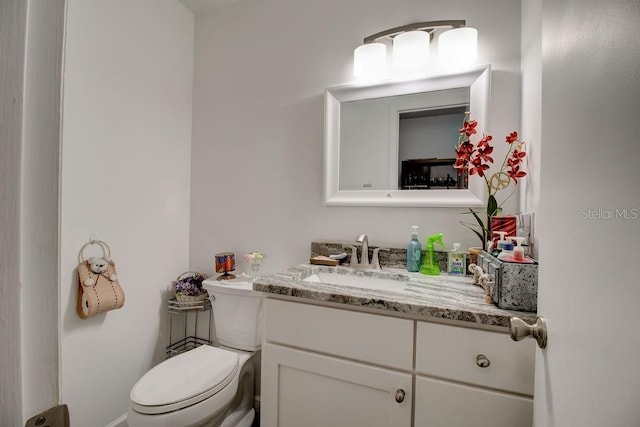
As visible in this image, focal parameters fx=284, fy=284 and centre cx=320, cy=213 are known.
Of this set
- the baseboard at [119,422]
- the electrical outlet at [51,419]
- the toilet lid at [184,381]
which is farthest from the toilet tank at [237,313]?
the electrical outlet at [51,419]

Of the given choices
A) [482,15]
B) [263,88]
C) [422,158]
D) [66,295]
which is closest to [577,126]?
[422,158]

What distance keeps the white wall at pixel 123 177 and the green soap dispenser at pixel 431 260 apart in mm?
1542

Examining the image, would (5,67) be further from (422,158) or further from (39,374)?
(422,158)

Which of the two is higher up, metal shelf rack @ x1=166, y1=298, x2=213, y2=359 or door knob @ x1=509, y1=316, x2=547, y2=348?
A: door knob @ x1=509, y1=316, x2=547, y2=348

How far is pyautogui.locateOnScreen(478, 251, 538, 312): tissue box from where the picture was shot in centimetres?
81

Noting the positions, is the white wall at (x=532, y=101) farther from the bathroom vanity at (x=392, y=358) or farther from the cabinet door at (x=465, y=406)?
the cabinet door at (x=465, y=406)

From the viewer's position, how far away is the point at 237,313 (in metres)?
1.53

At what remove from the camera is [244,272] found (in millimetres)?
1781

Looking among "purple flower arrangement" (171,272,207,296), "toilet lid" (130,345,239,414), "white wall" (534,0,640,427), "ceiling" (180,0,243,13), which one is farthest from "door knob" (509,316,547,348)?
"ceiling" (180,0,243,13)

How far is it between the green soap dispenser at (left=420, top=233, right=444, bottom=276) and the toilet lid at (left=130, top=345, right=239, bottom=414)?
3.25ft

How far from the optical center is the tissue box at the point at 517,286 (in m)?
0.81

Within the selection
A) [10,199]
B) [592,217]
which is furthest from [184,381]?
[592,217]

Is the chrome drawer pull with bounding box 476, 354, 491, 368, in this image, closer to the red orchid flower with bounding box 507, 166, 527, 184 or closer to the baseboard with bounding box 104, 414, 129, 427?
the red orchid flower with bounding box 507, 166, 527, 184

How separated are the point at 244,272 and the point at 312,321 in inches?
34.0
